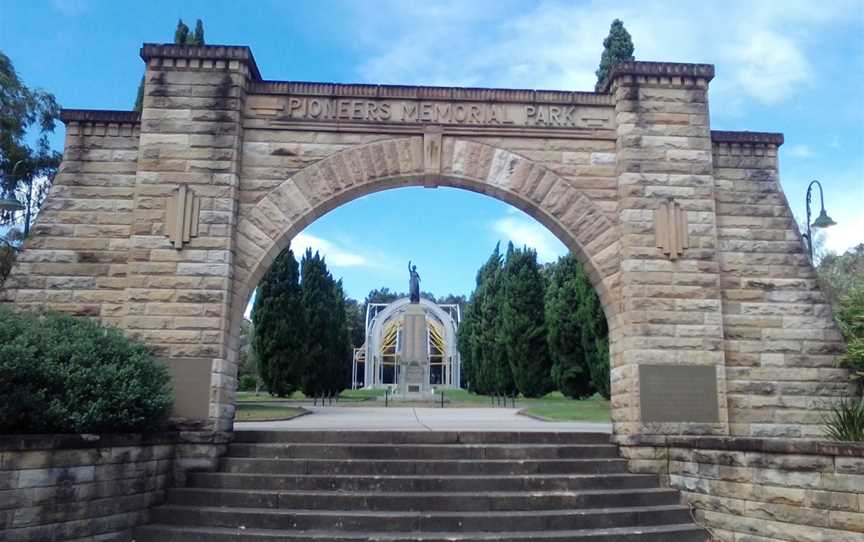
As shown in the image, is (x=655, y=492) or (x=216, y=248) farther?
(x=216, y=248)

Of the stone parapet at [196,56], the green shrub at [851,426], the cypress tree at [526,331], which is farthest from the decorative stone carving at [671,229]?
the cypress tree at [526,331]

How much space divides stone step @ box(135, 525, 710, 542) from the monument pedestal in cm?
2191

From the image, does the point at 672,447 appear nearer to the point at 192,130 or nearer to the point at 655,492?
the point at 655,492

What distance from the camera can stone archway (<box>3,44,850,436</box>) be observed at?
8.50 m

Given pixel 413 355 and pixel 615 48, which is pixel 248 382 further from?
pixel 615 48

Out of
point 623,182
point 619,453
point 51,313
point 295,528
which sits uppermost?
point 623,182

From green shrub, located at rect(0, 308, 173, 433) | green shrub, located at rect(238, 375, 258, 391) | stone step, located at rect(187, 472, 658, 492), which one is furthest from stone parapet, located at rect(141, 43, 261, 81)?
green shrub, located at rect(238, 375, 258, 391)

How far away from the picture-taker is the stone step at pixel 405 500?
703 cm

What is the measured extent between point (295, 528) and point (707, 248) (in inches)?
240

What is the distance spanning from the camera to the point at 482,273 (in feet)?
129

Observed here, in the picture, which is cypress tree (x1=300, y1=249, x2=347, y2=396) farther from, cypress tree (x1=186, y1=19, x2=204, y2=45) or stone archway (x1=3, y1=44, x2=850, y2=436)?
stone archway (x1=3, y1=44, x2=850, y2=436)

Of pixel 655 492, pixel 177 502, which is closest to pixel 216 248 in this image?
pixel 177 502

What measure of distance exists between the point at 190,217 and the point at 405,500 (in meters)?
4.39

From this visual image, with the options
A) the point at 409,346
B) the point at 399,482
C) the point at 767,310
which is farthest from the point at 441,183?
the point at 409,346
